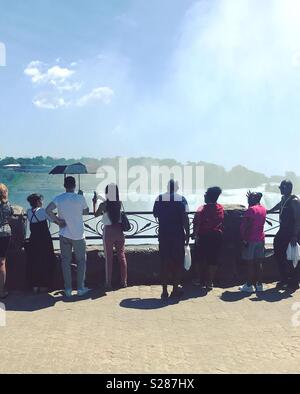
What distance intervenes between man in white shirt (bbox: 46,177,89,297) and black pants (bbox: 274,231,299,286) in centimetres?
325

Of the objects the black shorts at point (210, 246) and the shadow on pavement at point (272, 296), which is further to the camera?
the black shorts at point (210, 246)

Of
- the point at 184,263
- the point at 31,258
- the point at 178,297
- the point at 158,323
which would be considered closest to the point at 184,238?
the point at 184,263

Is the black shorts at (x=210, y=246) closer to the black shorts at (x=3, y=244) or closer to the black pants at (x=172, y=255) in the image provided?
the black pants at (x=172, y=255)

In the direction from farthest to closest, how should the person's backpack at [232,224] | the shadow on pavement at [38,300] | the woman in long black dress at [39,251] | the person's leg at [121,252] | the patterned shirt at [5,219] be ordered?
the person's backpack at [232,224]
the person's leg at [121,252]
the woman in long black dress at [39,251]
the patterned shirt at [5,219]
the shadow on pavement at [38,300]

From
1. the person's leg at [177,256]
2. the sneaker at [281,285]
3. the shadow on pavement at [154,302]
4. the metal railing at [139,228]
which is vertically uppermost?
the metal railing at [139,228]

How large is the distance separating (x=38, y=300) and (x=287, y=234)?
13.8ft

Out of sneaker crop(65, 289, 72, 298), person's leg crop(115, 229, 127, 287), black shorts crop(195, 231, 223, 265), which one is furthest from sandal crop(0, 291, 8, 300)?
black shorts crop(195, 231, 223, 265)

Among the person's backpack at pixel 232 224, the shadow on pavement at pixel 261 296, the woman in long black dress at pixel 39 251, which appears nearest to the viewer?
the shadow on pavement at pixel 261 296

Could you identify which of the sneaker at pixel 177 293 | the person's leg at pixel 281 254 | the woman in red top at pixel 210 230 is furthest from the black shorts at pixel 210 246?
the person's leg at pixel 281 254

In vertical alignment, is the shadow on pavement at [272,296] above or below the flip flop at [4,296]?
below

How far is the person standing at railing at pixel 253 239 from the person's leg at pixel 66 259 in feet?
9.28

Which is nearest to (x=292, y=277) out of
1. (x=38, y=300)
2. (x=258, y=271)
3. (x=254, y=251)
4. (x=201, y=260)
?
(x=258, y=271)

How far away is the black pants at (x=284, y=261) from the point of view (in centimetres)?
762
